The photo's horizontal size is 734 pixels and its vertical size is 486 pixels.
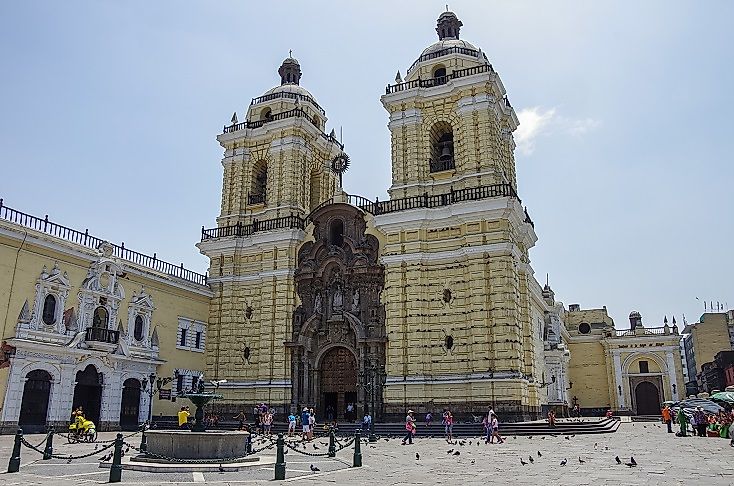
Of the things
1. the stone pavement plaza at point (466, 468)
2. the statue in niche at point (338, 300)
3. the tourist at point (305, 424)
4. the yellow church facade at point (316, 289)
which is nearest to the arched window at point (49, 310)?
the yellow church facade at point (316, 289)

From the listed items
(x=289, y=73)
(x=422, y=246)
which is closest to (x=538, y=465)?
(x=422, y=246)

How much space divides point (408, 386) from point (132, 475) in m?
17.2

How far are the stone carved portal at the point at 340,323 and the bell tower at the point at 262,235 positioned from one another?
93 centimetres

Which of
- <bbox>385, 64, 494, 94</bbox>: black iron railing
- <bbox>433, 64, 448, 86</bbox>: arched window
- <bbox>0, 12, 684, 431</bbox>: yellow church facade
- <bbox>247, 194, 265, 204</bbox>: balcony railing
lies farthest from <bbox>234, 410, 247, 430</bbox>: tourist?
<bbox>433, 64, 448, 86</bbox>: arched window

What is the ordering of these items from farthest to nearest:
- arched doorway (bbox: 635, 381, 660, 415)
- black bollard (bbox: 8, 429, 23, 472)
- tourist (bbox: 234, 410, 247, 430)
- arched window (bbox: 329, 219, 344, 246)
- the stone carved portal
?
arched doorway (bbox: 635, 381, 660, 415)
arched window (bbox: 329, 219, 344, 246)
the stone carved portal
tourist (bbox: 234, 410, 247, 430)
black bollard (bbox: 8, 429, 23, 472)

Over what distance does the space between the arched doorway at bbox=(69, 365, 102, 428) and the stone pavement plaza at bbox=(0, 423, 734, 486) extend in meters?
5.65

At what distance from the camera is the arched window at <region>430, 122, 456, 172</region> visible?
32.8 metres

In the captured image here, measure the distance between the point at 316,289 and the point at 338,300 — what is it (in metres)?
1.51

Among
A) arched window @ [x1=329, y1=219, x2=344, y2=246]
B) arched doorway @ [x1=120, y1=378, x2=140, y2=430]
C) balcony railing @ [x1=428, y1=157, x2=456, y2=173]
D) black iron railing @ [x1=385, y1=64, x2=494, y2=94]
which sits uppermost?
black iron railing @ [x1=385, y1=64, x2=494, y2=94]

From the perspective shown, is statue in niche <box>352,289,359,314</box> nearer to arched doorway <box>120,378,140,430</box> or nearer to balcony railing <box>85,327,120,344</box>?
arched doorway <box>120,378,140,430</box>

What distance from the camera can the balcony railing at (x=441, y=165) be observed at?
32416 mm

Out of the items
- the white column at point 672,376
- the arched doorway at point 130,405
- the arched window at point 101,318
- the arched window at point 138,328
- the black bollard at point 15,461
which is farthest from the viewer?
the white column at point 672,376

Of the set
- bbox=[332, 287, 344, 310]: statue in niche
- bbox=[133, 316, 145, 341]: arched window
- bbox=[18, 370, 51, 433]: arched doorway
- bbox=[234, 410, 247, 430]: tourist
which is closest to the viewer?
bbox=[18, 370, 51, 433]: arched doorway

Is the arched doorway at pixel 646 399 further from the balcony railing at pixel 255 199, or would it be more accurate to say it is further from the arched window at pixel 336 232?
the balcony railing at pixel 255 199
